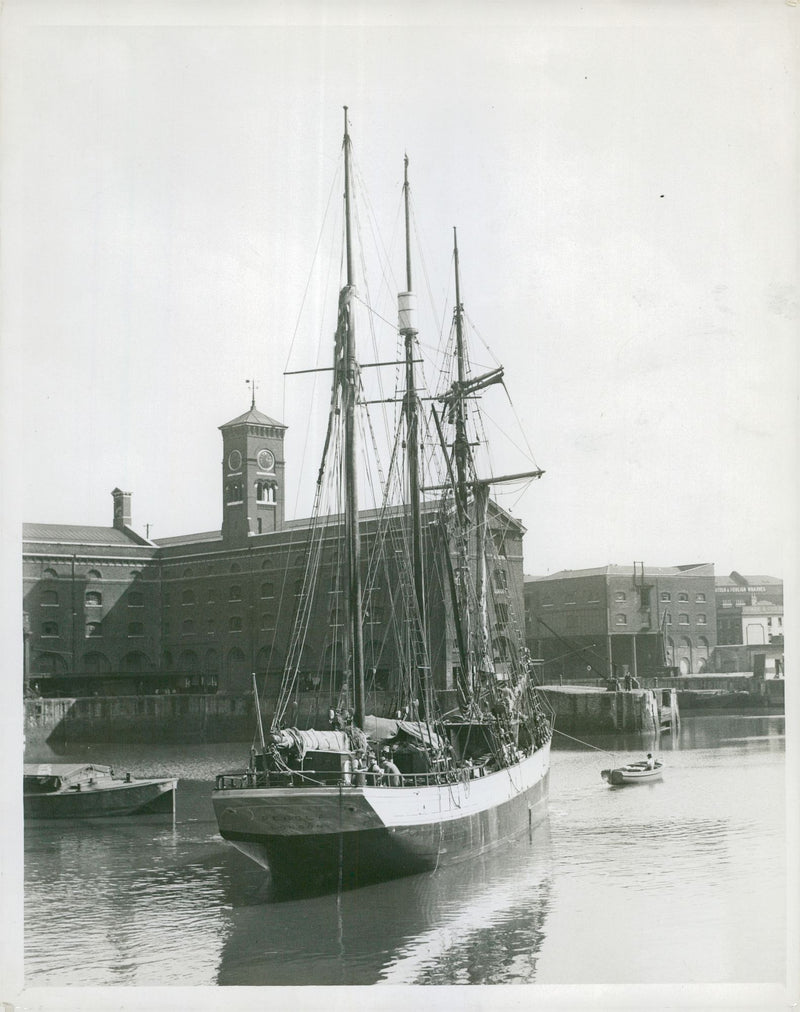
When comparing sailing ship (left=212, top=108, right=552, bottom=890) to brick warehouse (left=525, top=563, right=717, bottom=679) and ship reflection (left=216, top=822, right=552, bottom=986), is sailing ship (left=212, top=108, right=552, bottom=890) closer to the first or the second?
ship reflection (left=216, top=822, right=552, bottom=986)

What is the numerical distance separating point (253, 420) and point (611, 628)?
37.1 m

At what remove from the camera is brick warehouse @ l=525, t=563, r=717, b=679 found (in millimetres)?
46009

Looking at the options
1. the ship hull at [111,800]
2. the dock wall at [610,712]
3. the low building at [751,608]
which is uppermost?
the low building at [751,608]

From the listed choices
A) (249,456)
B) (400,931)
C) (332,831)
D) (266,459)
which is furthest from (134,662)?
(400,931)

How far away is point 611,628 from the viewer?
57219 mm

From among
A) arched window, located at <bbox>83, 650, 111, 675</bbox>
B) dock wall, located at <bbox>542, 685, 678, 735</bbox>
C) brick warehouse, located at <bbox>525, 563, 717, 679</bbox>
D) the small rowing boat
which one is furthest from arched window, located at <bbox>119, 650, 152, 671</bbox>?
the small rowing boat

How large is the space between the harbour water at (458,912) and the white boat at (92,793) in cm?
82

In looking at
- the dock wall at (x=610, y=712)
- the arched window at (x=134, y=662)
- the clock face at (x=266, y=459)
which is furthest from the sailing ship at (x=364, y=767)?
the dock wall at (x=610, y=712)

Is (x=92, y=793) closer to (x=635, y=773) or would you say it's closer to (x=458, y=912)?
(x=458, y=912)

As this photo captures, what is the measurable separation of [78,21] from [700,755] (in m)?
35.5

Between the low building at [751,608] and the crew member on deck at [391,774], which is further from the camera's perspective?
the crew member on deck at [391,774]

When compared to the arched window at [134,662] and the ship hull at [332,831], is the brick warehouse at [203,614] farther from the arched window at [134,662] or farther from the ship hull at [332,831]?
the ship hull at [332,831]

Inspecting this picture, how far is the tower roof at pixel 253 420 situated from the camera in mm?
21344

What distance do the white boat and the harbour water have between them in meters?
0.82
